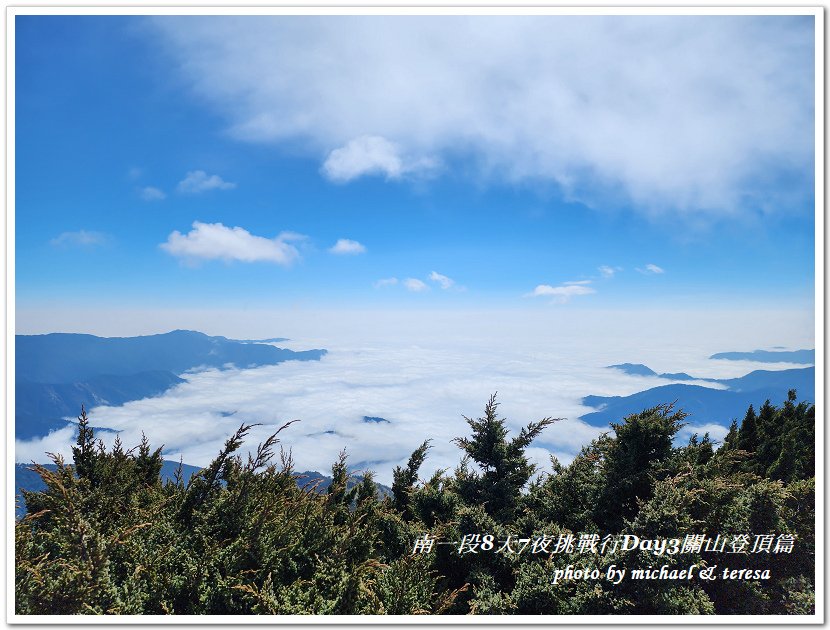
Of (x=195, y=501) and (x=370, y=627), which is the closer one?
(x=370, y=627)

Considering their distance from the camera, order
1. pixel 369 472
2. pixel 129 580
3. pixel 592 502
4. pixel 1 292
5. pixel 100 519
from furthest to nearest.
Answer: pixel 369 472 < pixel 592 502 < pixel 100 519 < pixel 1 292 < pixel 129 580

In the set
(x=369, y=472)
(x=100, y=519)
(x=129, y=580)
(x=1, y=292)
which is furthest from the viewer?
(x=369, y=472)

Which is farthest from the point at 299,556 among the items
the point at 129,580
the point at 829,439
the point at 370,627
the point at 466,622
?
the point at 829,439

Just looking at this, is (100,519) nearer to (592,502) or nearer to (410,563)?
(410,563)

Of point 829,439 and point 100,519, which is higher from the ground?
point 829,439

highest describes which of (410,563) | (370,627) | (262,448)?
(262,448)
